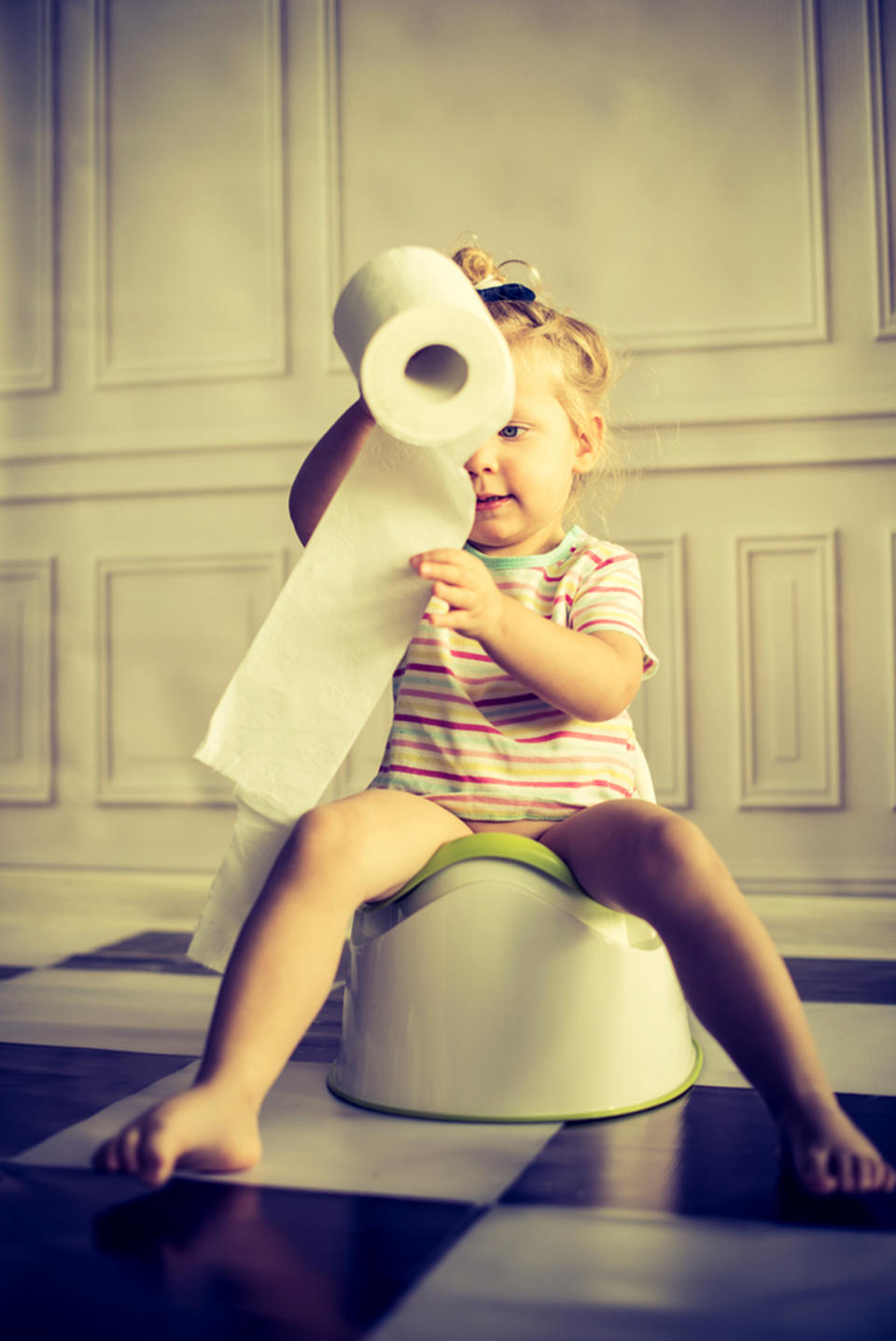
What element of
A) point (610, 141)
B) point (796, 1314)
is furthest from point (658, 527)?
point (796, 1314)

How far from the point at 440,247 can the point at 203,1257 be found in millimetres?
1383

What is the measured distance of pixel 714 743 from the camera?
58.8 inches

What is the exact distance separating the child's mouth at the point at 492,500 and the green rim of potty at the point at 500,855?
0.90 ft

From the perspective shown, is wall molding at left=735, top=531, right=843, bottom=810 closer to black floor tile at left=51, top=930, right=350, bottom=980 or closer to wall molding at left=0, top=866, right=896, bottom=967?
wall molding at left=0, top=866, right=896, bottom=967

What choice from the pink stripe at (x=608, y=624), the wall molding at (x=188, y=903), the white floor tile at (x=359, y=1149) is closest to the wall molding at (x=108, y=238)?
the wall molding at (x=188, y=903)

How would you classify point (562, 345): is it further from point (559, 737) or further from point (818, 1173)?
point (818, 1173)

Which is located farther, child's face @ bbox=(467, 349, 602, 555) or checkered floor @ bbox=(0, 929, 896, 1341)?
child's face @ bbox=(467, 349, 602, 555)

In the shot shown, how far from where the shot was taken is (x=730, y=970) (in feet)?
2.15

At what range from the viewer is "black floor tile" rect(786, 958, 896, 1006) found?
1.10m

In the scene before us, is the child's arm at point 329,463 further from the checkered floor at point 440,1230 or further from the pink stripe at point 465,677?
the checkered floor at point 440,1230

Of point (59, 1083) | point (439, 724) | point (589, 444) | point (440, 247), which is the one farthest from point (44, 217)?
point (59, 1083)

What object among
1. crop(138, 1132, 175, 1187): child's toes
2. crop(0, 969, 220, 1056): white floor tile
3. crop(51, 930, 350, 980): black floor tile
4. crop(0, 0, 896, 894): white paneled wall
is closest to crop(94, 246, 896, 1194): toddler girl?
crop(138, 1132, 175, 1187): child's toes

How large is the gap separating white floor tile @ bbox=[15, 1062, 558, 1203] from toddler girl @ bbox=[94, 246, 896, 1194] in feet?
0.15

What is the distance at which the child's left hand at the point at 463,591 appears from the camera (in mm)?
714
